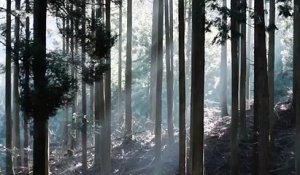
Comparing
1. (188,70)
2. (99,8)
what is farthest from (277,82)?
(99,8)

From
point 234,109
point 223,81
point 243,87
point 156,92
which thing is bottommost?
point 234,109

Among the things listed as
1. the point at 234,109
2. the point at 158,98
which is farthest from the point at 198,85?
the point at 158,98

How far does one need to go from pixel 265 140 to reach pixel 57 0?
5.97 m

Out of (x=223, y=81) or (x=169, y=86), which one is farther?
(x=223, y=81)

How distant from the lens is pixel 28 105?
9.30 meters

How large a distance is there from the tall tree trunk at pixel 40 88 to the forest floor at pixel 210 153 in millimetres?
7851

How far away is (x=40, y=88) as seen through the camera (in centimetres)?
926

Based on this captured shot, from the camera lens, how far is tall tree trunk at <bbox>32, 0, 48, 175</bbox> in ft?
30.6

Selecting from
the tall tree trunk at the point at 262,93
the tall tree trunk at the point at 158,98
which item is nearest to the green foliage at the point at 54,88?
the tall tree trunk at the point at 262,93

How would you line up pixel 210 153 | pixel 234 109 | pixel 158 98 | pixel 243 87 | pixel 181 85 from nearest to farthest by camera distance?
1. pixel 181 85
2. pixel 234 109
3. pixel 243 87
4. pixel 158 98
5. pixel 210 153

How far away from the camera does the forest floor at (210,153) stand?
16188 millimetres

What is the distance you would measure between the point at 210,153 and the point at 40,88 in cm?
987

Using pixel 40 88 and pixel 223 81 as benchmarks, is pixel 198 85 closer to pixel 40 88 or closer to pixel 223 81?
pixel 40 88

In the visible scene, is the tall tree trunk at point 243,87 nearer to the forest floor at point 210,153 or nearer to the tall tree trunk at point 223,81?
the forest floor at point 210,153
